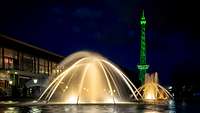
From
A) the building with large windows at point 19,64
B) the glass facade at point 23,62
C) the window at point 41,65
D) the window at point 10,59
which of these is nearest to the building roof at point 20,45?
the building with large windows at point 19,64

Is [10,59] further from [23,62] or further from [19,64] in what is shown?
[23,62]

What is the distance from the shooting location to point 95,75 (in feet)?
171

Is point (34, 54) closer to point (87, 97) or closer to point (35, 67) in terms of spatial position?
point (35, 67)

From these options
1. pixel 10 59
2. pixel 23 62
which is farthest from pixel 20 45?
pixel 23 62

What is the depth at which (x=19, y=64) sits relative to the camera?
9462cm

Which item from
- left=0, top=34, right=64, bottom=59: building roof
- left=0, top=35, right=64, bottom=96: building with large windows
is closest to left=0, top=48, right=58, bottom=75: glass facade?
left=0, top=35, right=64, bottom=96: building with large windows

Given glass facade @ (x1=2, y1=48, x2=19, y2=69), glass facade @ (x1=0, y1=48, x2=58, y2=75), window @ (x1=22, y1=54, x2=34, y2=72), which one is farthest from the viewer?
window @ (x1=22, y1=54, x2=34, y2=72)

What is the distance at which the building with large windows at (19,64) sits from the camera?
84306mm

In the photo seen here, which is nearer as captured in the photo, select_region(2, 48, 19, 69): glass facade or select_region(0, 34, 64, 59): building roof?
select_region(0, 34, 64, 59): building roof

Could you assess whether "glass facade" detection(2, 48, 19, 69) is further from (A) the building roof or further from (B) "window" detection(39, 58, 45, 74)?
(B) "window" detection(39, 58, 45, 74)

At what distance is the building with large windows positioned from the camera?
3319 inches

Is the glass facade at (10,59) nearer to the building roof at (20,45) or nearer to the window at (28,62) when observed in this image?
the building roof at (20,45)

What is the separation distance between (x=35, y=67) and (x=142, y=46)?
212 feet

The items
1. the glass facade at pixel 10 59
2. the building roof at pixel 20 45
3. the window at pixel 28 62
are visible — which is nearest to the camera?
the building roof at pixel 20 45
